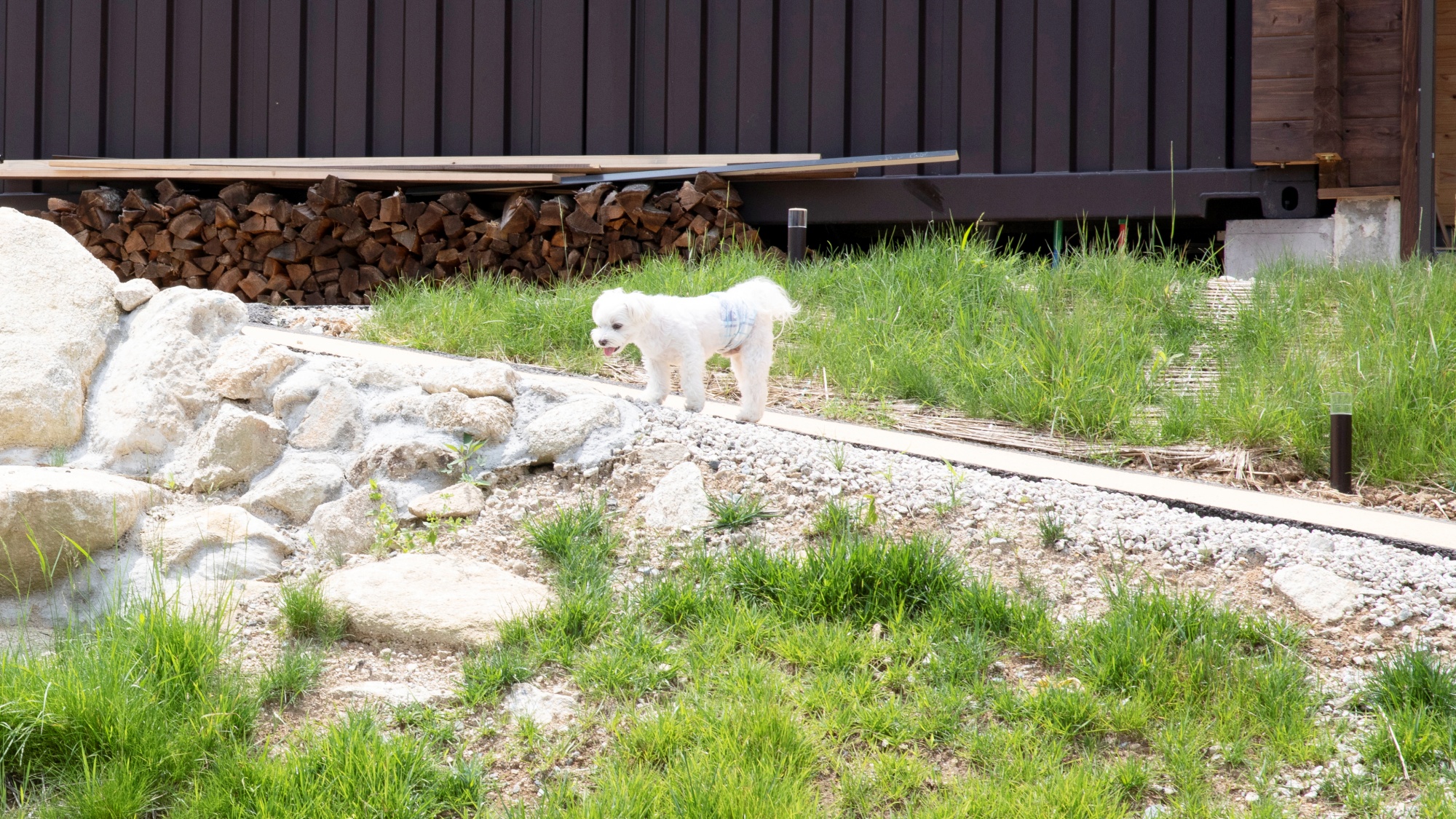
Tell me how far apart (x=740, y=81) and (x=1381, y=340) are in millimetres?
4932

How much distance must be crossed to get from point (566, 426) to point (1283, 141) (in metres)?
5.33

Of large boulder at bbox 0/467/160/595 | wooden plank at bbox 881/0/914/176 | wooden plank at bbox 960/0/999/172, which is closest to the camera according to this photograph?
large boulder at bbox 0/467/160/595

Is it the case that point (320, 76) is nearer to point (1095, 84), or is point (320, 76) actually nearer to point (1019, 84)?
point (1019, 84)

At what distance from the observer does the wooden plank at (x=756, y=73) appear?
821 centimetres

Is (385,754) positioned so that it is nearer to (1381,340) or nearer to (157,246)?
(1381,340)

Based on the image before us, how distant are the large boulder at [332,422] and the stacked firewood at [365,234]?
141 inches

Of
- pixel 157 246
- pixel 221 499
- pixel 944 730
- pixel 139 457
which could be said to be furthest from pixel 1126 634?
pixel 157 246

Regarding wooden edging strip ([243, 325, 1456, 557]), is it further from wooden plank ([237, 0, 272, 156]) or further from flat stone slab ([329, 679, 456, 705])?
wooden plank ([237, 0, 272, 156])

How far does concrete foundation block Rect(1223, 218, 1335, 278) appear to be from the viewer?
7.22 meters

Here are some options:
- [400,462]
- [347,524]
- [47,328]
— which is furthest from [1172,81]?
[47,328]

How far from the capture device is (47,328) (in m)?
4.49

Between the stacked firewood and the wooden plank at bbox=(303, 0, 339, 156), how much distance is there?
58 cm

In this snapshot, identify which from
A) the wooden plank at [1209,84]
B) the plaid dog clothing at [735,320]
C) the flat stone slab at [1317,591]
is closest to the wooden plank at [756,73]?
the wooden plank at [1209,84]

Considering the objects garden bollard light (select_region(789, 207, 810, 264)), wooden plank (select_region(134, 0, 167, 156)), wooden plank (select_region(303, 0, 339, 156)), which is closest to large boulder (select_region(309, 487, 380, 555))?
garden bollard light (select_region(789, 207, 810, 264))
